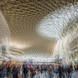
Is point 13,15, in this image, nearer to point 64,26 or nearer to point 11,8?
point 11,8

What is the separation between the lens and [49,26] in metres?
18.3

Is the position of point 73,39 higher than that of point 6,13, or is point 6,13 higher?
point 6,13

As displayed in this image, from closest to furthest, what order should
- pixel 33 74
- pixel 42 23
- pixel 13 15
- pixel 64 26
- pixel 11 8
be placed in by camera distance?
pixel 11 8 < pixel 33 74 < pixel 13 15 < pixel 42 23 < pixel 64 26

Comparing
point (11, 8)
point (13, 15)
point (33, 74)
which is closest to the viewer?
point (11, 8)

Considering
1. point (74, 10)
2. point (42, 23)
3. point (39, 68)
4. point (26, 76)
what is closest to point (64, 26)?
point (42, 23)

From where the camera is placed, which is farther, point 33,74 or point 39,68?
point 39,68

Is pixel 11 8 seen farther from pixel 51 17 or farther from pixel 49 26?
pixel 49 26

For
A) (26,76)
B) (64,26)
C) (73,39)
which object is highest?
(64,26)

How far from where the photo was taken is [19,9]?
13078mm

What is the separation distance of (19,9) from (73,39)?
912 centimetres

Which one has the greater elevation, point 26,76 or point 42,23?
point 42,23

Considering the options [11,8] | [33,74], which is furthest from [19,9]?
[33,74]

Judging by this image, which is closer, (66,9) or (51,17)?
(66,9)

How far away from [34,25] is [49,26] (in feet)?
6.31
